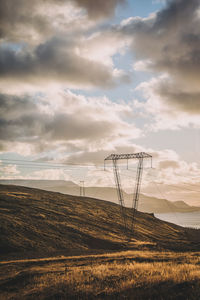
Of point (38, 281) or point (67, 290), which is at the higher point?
point (67, 290)

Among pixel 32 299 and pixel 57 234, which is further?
pixel 57 234

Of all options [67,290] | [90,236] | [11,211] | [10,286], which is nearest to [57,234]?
[90,236]

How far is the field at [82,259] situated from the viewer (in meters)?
11.0

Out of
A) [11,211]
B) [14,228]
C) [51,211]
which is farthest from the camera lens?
[51,211]

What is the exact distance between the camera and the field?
11.0 meters

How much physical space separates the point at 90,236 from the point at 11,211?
912 inches

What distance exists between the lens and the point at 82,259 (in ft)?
87.7

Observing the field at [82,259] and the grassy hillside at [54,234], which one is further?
the grassy hillside at [54,234]

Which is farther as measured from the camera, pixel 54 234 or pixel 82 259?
pixel 54 234

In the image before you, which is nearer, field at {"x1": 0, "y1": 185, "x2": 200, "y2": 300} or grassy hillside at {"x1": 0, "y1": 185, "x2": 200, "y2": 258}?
field at {"x1": 0, "y1": 185, "x2": 200, "y2": 300}

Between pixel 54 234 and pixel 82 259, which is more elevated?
pixel 82 259

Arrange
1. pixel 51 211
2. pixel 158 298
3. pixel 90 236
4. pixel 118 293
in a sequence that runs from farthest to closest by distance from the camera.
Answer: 1. pixel 51 211
2. pixel 90 236
3. pixel 118 293
4. pixel 158 298

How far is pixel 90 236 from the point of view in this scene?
5875cm

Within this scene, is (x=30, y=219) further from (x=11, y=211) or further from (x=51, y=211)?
(x=51, y=211)
